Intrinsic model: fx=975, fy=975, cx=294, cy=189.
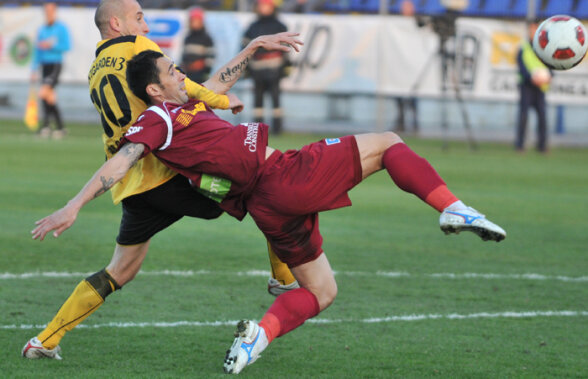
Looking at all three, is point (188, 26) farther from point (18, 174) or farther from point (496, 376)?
point (496, 376)

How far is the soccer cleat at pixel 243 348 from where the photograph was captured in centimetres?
445

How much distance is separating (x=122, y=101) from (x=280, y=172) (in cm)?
103

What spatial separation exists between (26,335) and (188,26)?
53.8 feet

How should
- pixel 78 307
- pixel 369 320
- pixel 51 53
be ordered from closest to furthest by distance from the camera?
pixel 78 307, pixel 369 320, pixel 51 53

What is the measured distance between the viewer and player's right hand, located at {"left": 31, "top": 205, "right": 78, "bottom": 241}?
4207 millimetres

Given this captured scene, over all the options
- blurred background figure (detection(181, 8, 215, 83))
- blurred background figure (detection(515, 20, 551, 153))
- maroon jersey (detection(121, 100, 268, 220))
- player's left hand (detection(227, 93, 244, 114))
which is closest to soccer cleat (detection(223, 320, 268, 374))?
maroon jersey (detection(121, 100, 268, 220))

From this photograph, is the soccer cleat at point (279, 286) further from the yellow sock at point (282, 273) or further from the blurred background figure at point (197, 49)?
the blurred background figure at point (197, 49)

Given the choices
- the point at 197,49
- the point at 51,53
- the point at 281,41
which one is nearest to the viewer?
the point at 281,41

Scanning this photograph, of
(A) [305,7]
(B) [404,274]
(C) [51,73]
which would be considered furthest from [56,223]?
(A) [305,7]

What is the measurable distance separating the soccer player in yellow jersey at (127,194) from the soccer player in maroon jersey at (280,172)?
1.07 ft

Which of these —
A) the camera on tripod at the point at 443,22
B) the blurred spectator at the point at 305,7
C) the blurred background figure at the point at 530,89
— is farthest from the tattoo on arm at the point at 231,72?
the blurred spectator at the point at 305,7

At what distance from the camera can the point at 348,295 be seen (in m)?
6.82

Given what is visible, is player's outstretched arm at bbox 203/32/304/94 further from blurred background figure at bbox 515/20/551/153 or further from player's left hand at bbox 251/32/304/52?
blurred background figure at bbox 515/20/551/153

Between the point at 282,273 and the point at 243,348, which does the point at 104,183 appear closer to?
the point at 243,348
